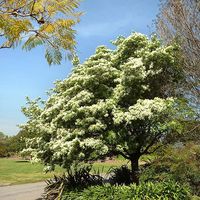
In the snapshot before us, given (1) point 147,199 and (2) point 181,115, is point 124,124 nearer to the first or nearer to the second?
(2) point 181,115

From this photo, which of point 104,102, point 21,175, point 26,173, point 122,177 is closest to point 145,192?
point 104,102

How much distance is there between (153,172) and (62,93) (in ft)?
18.0

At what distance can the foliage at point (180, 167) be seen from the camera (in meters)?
15.0

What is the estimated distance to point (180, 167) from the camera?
1502cm

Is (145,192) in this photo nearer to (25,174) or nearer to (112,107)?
(112,107)

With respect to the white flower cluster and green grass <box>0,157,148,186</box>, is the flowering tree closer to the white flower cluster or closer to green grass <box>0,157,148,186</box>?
the white flower cluster

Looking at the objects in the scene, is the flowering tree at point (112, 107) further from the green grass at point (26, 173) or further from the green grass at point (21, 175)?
the green grass at point (21, 175)

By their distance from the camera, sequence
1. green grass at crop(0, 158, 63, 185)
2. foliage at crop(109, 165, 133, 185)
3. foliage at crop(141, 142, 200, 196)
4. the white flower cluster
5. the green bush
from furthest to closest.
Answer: green grass at crop(0, 158, 63, 185) → foliage at crop(109, 165, 133, 185) → the white flower cluster → foliage at crop(141, 142, 200, 196) → the green bush

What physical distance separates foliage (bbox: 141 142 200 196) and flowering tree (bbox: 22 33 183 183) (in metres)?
1.18

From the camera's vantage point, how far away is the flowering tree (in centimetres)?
1598

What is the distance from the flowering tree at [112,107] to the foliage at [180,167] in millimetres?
1181

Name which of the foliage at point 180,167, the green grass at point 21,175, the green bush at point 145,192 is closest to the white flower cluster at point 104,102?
the foliage at point 180,167

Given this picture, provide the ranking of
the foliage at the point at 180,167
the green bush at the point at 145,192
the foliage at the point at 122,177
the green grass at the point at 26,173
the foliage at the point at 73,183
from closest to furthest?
the green bush at the point at 145,192 → the foliage at the point at 180,167 → the foliage at the point at 73,183 → the foliage at the point at 122,177 → the green grass at the point at 26,173

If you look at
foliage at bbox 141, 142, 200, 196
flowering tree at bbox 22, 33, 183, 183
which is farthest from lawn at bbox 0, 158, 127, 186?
foliage at bbox 141, 142, 200, 196
